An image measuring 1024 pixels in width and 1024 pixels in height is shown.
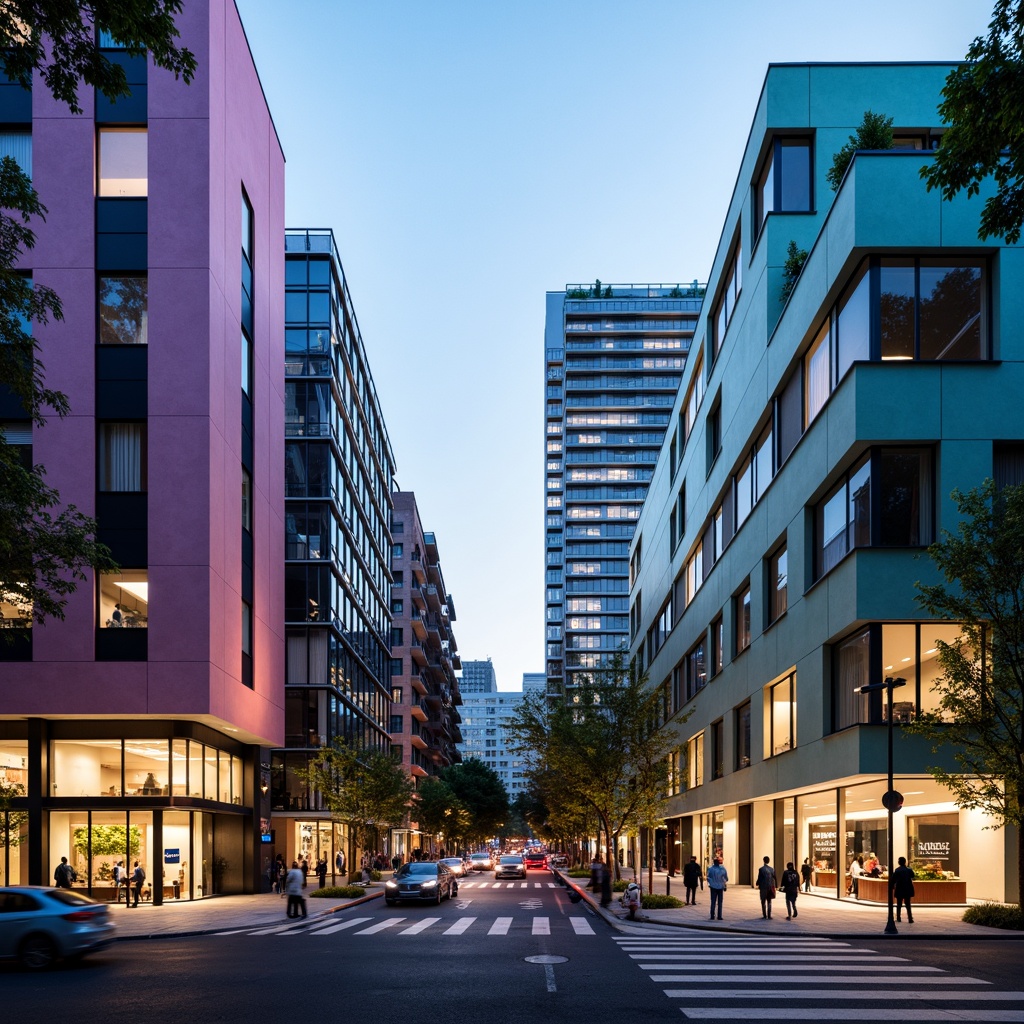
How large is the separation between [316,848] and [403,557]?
160 feet

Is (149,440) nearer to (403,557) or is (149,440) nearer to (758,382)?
(758,382)

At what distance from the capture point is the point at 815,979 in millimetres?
16516

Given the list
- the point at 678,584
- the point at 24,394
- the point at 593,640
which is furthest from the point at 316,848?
the point at 593,640

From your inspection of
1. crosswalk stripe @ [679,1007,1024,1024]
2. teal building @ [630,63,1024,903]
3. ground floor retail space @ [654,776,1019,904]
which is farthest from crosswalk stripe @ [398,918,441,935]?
crosswalk stripe @ [679,1007,1024,1024]

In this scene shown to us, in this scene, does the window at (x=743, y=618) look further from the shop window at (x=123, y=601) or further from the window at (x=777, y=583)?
the shop window at (x=123, y=601)

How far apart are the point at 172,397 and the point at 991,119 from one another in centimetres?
2676

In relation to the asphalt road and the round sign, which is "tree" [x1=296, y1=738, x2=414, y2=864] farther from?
Answer: the round sign

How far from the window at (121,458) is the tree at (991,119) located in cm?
2633

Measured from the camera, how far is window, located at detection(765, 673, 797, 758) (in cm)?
3603

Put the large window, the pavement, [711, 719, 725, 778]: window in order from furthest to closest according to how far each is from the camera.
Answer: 1. [711, 719, 725, 778]: window
2. the large window
3. the pavement

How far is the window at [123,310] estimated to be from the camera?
113ft

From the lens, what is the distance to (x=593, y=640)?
14612 centimetres

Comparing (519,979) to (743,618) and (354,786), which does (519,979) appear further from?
(354,786)

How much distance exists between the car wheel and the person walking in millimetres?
24601
